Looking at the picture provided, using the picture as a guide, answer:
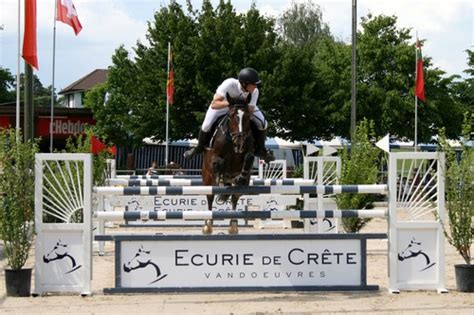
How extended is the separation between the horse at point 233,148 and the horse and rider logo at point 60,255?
1.91 m

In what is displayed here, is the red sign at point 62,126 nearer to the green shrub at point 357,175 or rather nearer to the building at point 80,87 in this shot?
the green shrub at point 357,175

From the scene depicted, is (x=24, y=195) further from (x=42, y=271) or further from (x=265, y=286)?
(x=265, y=286)

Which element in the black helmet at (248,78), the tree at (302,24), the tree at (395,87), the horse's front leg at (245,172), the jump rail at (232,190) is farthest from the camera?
the tree at (302,24)

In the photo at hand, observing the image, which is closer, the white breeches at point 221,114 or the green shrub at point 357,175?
the white breeches at point 221,114

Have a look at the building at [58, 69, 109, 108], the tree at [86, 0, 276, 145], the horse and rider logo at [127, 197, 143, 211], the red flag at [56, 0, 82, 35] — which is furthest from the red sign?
the building at [58, 69, 109, 108]

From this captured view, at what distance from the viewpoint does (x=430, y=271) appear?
28.7 ft

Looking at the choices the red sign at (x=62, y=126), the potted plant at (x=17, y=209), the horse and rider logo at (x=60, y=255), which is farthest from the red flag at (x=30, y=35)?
the red sign at (x=62, y=126)

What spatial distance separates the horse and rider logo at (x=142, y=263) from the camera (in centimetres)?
838

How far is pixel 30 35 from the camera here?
1407cm

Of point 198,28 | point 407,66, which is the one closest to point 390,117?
point 407,66

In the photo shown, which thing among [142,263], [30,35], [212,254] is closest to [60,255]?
[142,263]

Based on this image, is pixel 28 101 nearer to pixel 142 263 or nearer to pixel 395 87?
pixel 142 263

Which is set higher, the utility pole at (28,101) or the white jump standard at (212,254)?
the utility pole at (28,101)

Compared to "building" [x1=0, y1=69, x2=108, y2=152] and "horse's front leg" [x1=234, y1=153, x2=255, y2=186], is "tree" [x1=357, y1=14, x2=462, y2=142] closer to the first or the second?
"building" [x1=0, y1=69, x2=108, y2=152]
